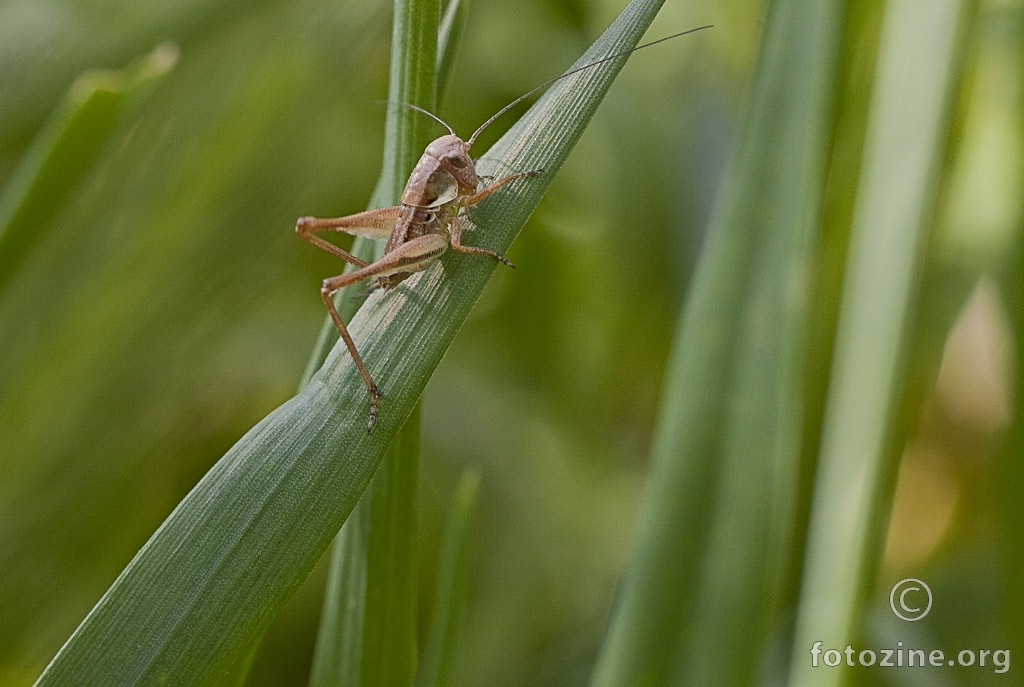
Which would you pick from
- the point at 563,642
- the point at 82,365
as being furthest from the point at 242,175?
the point at 563,642

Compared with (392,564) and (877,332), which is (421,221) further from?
(877,332)

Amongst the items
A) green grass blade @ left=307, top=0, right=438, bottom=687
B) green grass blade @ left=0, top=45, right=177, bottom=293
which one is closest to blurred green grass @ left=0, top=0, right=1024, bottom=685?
green grass blade @ left=0, top=45, right=177, bottom=293

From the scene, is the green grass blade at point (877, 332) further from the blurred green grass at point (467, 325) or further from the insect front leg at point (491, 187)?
the insect front leg at point (491, 187)

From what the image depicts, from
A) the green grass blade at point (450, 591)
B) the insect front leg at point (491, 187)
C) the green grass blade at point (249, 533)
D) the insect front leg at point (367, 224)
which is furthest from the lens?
the insect front leg at point (367, 224)

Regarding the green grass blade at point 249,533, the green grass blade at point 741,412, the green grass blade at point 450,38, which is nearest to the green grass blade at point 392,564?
the green grass blade at point 249,533

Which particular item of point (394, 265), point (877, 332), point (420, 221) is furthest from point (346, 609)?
point (877, 332)

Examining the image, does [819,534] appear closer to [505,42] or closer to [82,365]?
[82,365]
